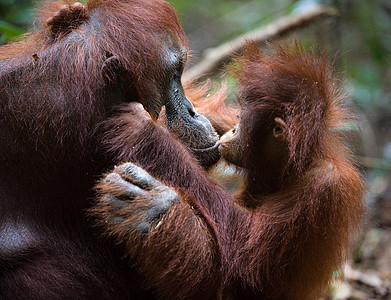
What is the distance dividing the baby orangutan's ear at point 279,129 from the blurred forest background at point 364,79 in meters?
1.90

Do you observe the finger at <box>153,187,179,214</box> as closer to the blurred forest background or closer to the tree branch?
the blurred forest background

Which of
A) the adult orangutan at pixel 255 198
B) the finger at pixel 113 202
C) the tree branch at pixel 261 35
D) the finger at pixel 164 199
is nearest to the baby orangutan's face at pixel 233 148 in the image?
the adult orangutan at pixel 255 198

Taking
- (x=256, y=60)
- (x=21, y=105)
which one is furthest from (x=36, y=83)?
(x=256, y=60)

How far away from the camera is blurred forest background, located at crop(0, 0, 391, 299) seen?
4.74 m

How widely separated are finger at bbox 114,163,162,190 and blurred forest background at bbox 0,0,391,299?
7.98 ft

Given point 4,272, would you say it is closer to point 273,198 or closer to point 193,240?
point 193,240

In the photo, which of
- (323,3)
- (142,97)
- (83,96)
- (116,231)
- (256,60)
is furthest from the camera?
(323,3)

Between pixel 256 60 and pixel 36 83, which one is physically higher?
pixel 36 83

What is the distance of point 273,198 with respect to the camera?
9.36 ft

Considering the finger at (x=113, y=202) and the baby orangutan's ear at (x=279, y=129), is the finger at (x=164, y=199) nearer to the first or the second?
the finger at (x=113, y=202)

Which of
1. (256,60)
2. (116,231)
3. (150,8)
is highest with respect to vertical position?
(150,8)

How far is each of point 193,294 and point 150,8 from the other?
1473mm

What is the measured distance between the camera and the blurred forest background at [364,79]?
4742 mm

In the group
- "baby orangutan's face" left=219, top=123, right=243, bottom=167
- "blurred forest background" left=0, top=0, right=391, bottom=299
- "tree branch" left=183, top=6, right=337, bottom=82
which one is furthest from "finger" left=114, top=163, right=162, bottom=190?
"tree branch" left=183, top=6, right=337, bottom=82
